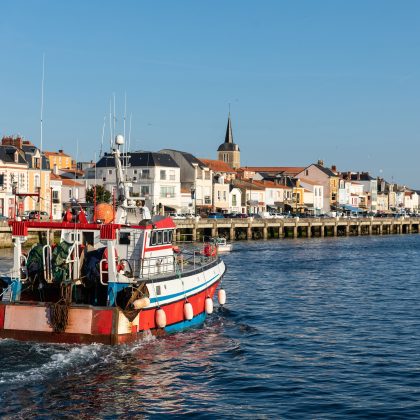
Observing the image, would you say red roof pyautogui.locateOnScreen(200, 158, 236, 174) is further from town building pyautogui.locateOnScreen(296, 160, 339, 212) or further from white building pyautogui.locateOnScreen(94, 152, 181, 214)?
town building pyautogui.locateOnScreen(296, 160, 339, 212)

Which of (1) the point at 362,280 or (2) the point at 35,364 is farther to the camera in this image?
(1) the point at 362,280

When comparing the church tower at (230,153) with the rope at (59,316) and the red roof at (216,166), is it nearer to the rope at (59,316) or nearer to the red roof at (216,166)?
the red roof at (216,166)

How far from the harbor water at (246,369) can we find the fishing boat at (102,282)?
0.62 metres

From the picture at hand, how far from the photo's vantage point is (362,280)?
51.8 meters

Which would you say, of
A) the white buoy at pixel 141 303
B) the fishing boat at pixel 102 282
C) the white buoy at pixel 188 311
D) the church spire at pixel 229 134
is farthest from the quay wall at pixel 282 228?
the church spire at pixel 229 134

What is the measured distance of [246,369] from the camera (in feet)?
83.9

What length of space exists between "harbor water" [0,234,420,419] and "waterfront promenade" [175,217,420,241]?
46683 mm

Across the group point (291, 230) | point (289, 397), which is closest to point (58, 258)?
point (289, 397)

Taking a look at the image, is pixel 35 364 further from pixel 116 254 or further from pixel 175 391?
pixel 116 254

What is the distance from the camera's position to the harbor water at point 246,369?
2119 cm

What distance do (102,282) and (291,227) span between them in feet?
276

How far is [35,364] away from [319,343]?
35.1 feet

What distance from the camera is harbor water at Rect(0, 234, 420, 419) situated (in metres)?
21.2

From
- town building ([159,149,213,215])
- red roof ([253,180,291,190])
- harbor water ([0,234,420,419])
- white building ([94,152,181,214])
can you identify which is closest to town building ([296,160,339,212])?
red roof ([253,180,291,190])
